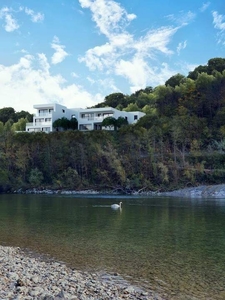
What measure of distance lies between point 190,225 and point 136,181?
36.4m

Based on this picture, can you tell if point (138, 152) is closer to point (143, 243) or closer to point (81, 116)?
point (81, 116)

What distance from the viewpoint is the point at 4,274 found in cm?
1070

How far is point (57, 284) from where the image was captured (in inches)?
390

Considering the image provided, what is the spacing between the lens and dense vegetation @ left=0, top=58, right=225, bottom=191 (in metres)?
58.6

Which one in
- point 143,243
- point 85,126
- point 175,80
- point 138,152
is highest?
point 175,80

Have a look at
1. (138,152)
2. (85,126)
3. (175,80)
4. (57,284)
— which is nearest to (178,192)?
(138,152)

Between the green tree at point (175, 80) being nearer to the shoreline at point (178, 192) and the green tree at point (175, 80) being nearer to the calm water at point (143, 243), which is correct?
the shoreline at point (178, 192)

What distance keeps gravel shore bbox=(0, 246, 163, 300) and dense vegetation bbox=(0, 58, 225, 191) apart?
45.0 m

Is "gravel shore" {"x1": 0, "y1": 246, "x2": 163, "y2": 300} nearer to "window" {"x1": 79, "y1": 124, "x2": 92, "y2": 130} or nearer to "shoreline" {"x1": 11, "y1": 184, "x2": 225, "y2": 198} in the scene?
"shoreline" {"x1": 11, "y1": 184, "x2": 225, "y2": 198}

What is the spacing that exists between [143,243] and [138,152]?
151 ft

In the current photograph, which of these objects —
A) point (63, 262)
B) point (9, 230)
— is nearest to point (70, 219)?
point (9, 230)

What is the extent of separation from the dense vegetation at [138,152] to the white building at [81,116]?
6.33 meters

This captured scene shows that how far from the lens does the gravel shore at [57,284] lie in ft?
29.0

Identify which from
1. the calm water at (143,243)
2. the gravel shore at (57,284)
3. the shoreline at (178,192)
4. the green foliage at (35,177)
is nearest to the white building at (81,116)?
the green foliage at (35,177)
